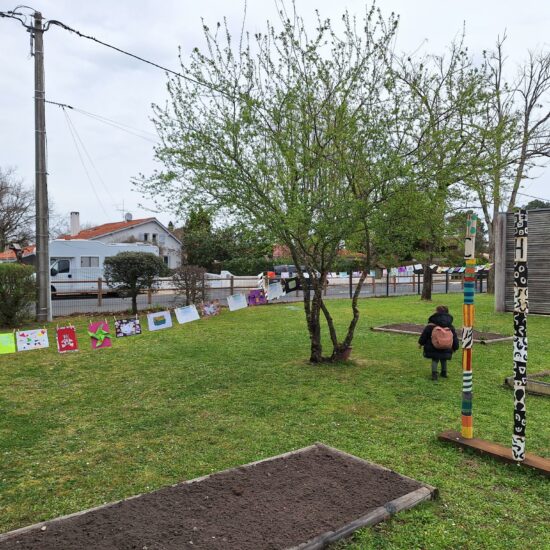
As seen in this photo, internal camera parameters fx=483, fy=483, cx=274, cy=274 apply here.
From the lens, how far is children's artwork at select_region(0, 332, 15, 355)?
Answer: 7305 mm

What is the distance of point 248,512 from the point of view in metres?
3.33

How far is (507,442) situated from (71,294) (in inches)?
784

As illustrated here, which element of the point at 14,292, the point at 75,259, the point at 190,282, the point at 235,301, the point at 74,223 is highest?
the point at 74,223

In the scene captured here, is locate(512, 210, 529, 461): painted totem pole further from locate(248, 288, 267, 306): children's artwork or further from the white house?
the white house

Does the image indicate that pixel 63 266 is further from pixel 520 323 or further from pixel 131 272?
pixel 520 323

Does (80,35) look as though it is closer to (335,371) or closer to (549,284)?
(335,371)

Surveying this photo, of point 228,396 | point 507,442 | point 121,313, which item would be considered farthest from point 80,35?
point 507,442

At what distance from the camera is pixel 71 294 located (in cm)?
2127

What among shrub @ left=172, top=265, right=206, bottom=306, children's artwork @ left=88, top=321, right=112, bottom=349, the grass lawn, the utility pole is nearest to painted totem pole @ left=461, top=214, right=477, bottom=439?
the grass lawn

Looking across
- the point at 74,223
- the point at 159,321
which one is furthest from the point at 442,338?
the point at 74,223

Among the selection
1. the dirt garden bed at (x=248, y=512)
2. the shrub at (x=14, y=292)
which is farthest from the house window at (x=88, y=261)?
the dirt garden bed at (x=248, y=512)

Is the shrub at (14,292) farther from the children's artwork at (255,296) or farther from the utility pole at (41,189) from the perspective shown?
the children's artwork at (255,296)

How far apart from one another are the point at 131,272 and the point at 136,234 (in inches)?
1200

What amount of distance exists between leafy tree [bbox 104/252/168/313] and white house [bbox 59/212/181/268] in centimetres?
2538
